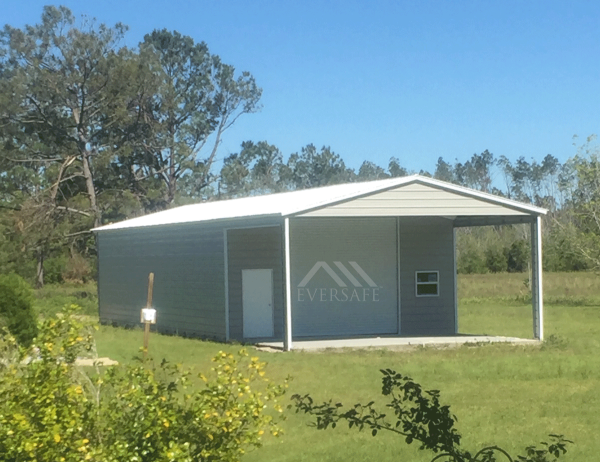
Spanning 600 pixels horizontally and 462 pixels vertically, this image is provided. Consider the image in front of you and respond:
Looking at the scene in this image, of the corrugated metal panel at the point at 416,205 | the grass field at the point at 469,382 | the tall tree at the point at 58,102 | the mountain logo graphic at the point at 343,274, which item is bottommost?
the grass field at the point at 469,382

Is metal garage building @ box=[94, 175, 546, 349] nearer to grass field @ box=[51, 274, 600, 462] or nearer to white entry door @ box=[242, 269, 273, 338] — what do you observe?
white entry door @ box=[242, 269, 273, 338]

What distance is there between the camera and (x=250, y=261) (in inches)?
926

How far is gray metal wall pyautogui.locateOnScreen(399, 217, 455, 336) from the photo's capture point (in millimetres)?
25250

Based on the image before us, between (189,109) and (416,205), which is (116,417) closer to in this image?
(416,205)

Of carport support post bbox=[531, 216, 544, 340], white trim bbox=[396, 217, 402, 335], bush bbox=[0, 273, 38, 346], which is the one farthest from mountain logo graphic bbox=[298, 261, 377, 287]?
bush bbox=[0, 273, 38, 346]

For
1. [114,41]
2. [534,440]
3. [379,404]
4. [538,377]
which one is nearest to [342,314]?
[538,377]

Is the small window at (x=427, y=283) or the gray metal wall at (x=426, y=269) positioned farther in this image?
the small window at (x=427, y=283)

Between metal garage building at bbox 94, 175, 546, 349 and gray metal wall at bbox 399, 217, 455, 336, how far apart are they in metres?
0.03

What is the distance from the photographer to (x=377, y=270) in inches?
985

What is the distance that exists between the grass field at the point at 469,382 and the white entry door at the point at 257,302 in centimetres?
170

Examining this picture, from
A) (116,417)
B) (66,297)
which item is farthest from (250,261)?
(116,417)

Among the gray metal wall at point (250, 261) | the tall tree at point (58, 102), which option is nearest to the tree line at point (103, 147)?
the tall tree at point (58, 102)

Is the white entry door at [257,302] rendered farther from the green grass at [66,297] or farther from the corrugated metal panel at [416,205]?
the green grass at [66,297]

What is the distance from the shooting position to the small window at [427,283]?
2539 centimetres
